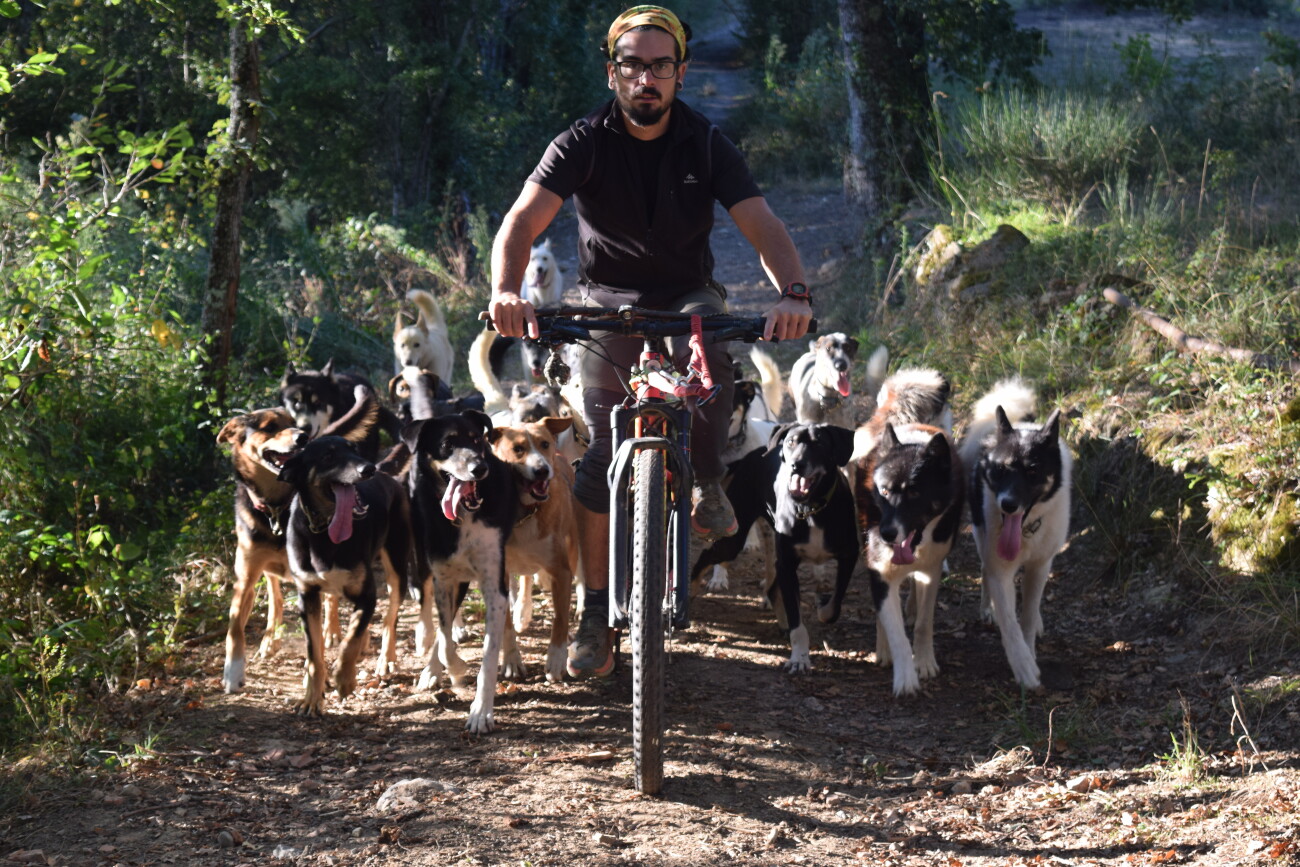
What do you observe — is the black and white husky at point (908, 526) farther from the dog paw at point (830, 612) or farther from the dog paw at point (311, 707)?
the dog paw at point (311, 707)

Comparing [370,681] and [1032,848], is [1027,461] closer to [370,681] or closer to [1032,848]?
[1032,848]

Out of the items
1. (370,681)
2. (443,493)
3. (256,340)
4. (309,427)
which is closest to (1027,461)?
(443,493)

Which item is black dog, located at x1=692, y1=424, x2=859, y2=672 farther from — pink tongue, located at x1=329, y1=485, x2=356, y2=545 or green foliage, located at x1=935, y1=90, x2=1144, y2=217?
green foliage, located at x1=935, y1=90, x2=1144, y2=217

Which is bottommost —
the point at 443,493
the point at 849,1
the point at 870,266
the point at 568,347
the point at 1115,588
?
the point at 1115,588

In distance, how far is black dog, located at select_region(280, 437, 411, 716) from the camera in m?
5.03

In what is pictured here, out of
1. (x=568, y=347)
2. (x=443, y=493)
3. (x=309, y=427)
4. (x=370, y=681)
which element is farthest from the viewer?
(x=568, y=347)

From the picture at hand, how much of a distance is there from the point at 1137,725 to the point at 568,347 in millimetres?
3779

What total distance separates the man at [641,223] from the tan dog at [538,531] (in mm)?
583

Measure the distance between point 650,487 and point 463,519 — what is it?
1.58 metres

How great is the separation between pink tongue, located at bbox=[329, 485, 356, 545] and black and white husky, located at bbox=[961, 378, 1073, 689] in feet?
9.16

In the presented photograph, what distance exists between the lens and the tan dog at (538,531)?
529 centimetres

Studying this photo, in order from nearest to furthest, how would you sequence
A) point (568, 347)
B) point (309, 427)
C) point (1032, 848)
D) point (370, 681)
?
point (1032, 848) < point (370, 681) < point (309, 427) < point (568, 347)

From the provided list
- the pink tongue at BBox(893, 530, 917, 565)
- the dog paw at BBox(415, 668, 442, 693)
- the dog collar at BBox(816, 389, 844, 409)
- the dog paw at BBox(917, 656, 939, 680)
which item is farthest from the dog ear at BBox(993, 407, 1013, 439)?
the dog paw at BBox(415, 668, 442, 693)

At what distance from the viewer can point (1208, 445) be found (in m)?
6.26
